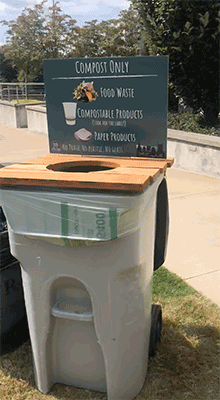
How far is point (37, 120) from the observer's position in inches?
496

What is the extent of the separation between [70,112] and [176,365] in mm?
1747

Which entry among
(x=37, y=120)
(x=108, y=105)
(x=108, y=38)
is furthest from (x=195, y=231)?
(x=108, y=38)

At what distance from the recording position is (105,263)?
1.86 meters

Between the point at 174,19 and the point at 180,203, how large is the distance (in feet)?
14.7

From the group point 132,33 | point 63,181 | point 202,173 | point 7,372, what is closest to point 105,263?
point 63,181

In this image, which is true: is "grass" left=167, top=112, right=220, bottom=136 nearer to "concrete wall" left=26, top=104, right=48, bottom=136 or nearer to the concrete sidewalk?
the concrete sidewalk

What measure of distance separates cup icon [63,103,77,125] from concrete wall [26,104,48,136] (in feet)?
32.8

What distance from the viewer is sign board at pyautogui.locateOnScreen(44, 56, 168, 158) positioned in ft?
7.22

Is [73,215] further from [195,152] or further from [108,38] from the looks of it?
[108,38]

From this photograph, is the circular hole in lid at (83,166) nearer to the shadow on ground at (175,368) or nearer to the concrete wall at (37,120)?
the shadow on ground at (175,368)

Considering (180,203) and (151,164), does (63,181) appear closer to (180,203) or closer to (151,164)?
(151,164)

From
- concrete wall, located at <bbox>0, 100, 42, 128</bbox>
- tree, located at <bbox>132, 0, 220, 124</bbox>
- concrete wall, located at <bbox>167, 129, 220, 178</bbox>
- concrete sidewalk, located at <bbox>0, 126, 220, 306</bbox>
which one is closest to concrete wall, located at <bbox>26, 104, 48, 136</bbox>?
concrete wall, located at <bbox>0, 100, 42, 128</bbox>

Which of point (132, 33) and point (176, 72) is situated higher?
point (132, 33)

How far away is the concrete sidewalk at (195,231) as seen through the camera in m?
3.54
